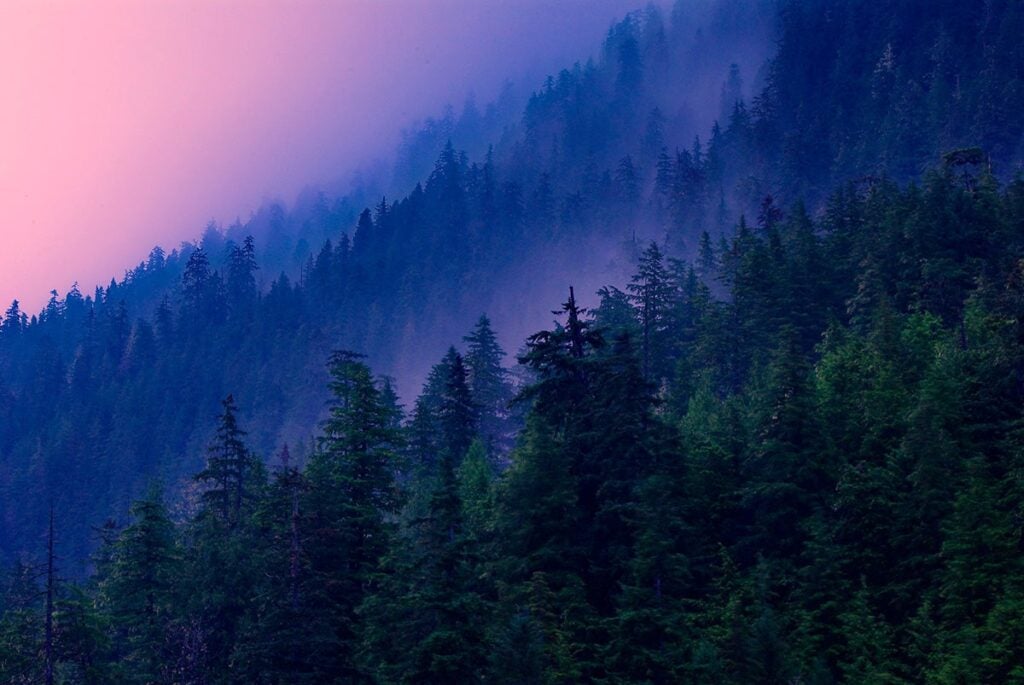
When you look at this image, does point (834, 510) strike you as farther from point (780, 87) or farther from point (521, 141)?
point (521, 141)

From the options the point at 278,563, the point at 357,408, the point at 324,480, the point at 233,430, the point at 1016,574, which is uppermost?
the point at 233,430

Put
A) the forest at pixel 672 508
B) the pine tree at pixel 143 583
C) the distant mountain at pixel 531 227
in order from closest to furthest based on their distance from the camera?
the forest at pixel 672 508 → the pine tree at pixel 143 583 → the distant mountain at pixel 531 227

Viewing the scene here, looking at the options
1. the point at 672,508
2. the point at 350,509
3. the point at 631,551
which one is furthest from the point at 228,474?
the point at 672,508

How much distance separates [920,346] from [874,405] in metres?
8.68

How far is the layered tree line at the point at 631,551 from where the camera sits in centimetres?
2800

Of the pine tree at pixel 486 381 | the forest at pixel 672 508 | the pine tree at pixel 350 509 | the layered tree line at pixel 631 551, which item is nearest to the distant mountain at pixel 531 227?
the forest at pixel 672 508

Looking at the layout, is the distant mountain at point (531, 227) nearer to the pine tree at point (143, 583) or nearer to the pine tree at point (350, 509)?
the pine tree at point (143, 583)

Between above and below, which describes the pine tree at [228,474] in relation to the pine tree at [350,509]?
above

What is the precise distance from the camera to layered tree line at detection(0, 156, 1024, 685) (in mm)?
28000

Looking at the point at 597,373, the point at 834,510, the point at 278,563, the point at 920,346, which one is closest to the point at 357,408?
the point at 278,563

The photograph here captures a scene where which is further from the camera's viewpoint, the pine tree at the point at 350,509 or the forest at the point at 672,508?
the pine tree at the point at 350,509

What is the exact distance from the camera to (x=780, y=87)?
436ft

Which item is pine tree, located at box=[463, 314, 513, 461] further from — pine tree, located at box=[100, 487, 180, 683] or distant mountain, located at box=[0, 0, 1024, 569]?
pine tree, located at box=[100, 487, 180, 683]

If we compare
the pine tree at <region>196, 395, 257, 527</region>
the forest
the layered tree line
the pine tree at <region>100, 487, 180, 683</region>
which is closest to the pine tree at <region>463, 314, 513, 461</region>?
the forest
